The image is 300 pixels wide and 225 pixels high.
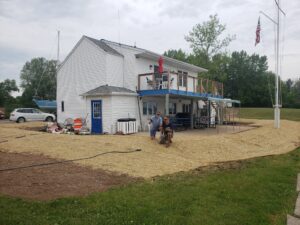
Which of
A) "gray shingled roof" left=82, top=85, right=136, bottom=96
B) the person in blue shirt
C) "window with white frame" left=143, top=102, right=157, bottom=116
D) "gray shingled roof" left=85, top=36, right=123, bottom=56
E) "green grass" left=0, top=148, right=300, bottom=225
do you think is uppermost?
"gray shingled roof" left=85, top=36, right=123, bottom=56

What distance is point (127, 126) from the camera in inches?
685

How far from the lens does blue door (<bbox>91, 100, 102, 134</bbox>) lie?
60.0ft

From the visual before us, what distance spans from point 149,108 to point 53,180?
14231mm

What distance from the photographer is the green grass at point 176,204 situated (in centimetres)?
471

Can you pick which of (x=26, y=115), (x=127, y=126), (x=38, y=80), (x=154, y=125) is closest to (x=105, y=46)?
(x=127, y=126)

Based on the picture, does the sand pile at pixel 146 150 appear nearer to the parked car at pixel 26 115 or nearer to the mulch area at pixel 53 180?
the mulch area at pixel 53 180

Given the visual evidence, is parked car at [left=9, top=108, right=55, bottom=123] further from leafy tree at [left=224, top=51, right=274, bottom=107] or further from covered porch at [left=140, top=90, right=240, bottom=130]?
leafy tree at [left=224, top=51, right=274, bottom=107]

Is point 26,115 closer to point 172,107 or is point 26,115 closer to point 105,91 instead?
point 105,91

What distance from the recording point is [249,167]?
30.7 feet

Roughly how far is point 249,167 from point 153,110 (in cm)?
1247

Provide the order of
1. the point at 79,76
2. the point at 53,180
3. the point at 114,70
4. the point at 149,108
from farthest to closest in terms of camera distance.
Answer: the point at 79,76, the point at 149,108, the point at 114,70, the point at 53,180

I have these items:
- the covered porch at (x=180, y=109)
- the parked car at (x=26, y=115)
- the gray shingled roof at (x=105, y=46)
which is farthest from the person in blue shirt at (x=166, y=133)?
the parked car at (x=26, y=115)

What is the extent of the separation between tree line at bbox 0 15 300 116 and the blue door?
3109 cm

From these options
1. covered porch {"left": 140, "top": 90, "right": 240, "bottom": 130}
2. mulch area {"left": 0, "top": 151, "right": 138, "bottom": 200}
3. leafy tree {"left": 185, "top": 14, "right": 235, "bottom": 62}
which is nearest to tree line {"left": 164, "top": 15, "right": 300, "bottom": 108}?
leafy tree {"left": 185, "top": 14, "right": 235, "bottom": 62}
